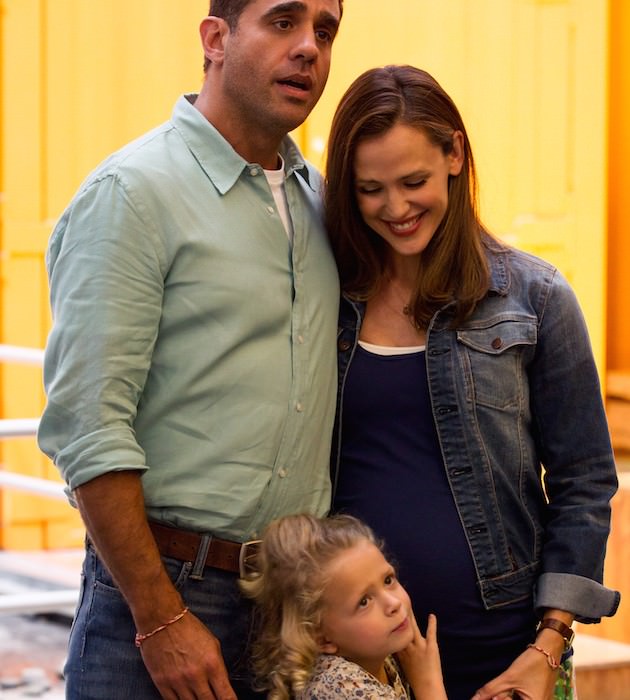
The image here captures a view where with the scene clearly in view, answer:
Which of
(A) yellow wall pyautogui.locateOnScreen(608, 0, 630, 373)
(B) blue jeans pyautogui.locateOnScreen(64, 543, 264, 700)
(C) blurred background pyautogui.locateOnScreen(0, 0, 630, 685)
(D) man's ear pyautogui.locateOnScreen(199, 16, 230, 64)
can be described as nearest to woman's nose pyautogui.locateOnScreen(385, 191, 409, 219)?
(D) man's ear pyautogui.locateOnScreen(199, 16, 230, 64)

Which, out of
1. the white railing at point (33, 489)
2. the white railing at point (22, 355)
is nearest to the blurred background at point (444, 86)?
the white railing at point (33, 489)

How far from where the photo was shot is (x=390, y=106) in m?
2.03

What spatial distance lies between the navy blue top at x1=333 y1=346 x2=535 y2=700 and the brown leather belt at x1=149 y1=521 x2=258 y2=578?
→ 245 millimetres

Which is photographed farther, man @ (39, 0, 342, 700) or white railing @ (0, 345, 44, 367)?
white railing @ (0, 345, 44, 367)

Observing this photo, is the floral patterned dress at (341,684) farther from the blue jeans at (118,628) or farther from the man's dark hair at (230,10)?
the man's dark hair at (230,10)

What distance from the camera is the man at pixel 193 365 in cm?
177

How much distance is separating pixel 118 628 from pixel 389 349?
23.3 inches

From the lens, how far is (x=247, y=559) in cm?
191

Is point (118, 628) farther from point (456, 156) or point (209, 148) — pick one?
point (456, 156)

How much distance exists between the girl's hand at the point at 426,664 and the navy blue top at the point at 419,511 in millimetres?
71

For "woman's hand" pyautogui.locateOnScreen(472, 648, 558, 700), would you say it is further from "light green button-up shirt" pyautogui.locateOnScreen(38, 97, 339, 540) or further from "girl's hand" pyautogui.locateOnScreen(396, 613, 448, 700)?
"light green button-up shirt" pyautogui.locateOnScreen(38, 97, 339, 540)

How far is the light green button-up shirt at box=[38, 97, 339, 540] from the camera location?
1771 millimetres

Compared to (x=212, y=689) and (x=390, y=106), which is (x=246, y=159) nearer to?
(x=390, y=106)

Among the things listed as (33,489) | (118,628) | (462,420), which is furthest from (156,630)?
(33,489)
